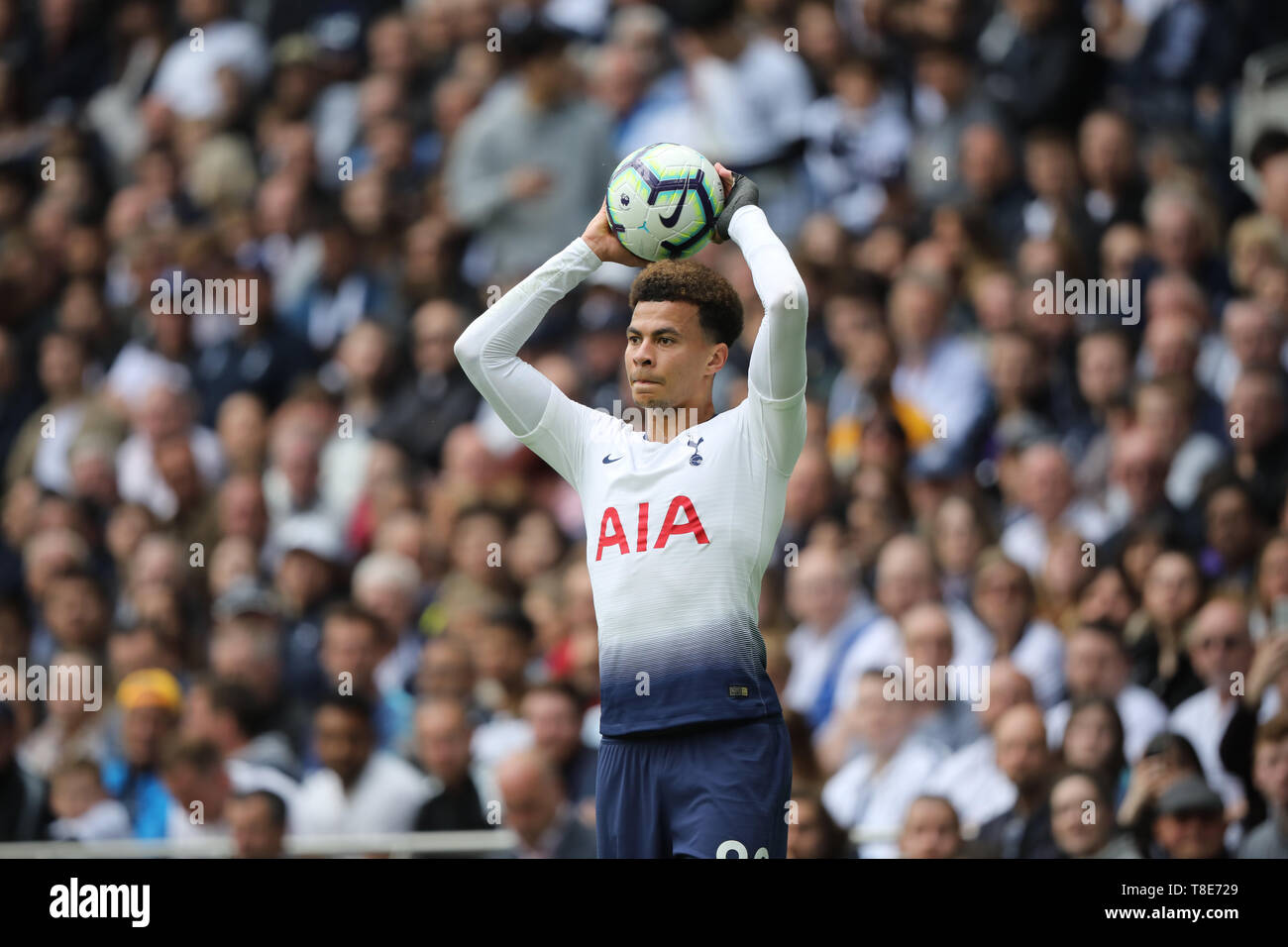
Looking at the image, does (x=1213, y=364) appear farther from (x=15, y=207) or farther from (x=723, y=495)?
(x=15, y=207)

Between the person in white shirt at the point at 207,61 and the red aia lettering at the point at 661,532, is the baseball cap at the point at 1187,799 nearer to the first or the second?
the red aia lettering at the point at 661,532

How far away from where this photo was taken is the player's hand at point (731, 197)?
5.91 m

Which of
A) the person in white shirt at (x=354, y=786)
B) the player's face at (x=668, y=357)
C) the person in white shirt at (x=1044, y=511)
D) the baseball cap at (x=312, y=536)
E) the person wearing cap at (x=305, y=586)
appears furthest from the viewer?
the baseball cap at (x=312, y=536)

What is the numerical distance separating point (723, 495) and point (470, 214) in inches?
249

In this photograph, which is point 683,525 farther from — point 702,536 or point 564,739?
point 564,739

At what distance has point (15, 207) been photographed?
13023mm

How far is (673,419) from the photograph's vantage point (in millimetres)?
5926

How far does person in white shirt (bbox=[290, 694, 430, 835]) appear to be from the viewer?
29.9ft

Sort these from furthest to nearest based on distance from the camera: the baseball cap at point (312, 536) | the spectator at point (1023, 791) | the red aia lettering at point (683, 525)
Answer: the baseball cap at point (312, 536), the spectator at point (1023, 791), the red aia lettering at point (683, 525)

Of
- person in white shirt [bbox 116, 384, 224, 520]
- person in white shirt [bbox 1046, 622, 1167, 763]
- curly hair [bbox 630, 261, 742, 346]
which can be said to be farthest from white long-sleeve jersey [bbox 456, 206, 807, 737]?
person in white shirt [bbox 116, 384, 224, 520]

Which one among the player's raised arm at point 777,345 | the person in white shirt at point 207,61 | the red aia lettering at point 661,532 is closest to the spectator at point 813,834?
the red aia lettering at point 661,532

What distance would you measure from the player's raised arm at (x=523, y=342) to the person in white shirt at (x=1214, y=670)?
3.93 meters

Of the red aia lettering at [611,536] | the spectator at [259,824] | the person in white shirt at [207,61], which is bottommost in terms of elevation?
the spectator at [259,824]

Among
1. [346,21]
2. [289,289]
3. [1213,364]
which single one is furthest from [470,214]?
[1213,364]
